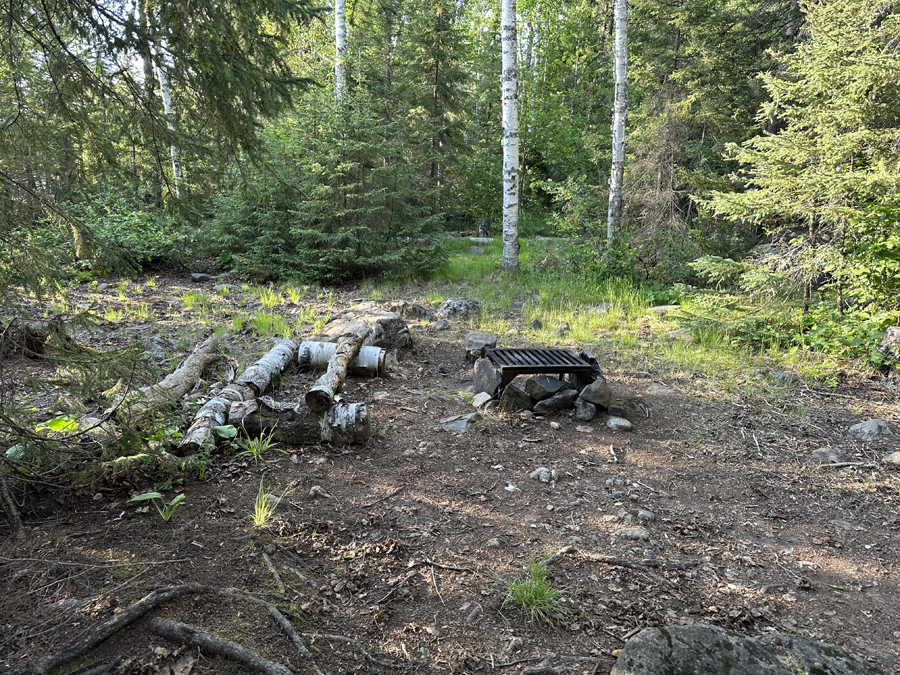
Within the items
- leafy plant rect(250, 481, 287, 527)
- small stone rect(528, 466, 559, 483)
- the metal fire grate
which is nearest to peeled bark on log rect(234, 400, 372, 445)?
leafy plant rect(250, 481, 287, 527)

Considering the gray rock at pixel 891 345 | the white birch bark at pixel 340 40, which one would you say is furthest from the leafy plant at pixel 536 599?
the white birch bark at pixel 340 40

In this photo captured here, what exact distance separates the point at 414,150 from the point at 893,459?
44.2ft

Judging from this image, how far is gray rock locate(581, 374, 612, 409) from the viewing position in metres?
4.93

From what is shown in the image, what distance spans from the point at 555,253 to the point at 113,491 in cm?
1026

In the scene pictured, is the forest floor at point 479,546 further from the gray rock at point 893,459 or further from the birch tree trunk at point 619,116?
the birch tree trunk at point 619,116

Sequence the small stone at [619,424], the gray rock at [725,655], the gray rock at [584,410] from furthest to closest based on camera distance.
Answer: the gray rock at [584,410] < the small stone at [619,424] < the gray rock at [725,655]

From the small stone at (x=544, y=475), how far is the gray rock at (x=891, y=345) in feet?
15.2

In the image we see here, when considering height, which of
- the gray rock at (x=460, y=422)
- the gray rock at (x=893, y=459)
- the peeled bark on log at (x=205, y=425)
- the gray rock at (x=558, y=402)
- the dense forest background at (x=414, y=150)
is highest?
the dense forest background at (x=414, y=150)

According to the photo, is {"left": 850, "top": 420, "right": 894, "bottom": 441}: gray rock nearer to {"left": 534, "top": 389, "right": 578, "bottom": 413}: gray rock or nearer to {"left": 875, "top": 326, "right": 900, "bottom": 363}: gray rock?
{"left": 875, "top": 326, "right": 900, "bottom": 363}: gray rock

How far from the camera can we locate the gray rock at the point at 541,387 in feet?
16.6

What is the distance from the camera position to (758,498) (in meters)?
3.72

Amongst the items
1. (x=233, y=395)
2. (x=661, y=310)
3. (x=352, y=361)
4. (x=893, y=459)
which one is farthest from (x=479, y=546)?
(x=661, y=310)

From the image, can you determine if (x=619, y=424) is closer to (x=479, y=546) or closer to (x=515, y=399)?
(x=515, y=399)

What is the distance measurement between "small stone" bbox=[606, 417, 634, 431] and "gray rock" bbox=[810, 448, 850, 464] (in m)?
1.50
